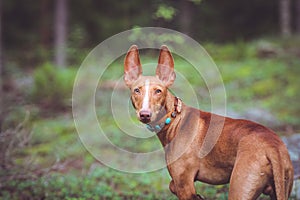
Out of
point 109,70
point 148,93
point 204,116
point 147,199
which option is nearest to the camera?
point 148,93

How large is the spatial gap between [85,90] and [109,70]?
4.03m

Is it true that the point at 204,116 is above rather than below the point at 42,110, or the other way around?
below

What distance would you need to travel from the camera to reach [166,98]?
493cm

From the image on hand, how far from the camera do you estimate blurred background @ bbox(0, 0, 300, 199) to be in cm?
764

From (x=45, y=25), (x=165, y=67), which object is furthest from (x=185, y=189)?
(x=45, y=25)

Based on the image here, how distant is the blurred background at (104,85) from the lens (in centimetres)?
764

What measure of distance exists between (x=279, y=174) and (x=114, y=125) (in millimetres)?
8840

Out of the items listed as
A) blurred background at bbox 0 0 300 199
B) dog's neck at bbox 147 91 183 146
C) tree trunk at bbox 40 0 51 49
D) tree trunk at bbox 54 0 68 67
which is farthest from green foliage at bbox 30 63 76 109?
tree trunk at bbox 40 0 51 49

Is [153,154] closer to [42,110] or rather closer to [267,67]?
[42,110]

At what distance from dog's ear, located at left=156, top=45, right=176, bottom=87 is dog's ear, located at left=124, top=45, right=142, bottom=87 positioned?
23 centimetres

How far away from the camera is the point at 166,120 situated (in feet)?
16.4

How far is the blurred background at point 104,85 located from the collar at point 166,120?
2095mm

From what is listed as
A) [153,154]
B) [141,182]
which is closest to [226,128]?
[141,182]

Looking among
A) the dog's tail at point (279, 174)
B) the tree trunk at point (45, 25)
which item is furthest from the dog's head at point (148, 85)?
the tree trunk at point (45, 25)
